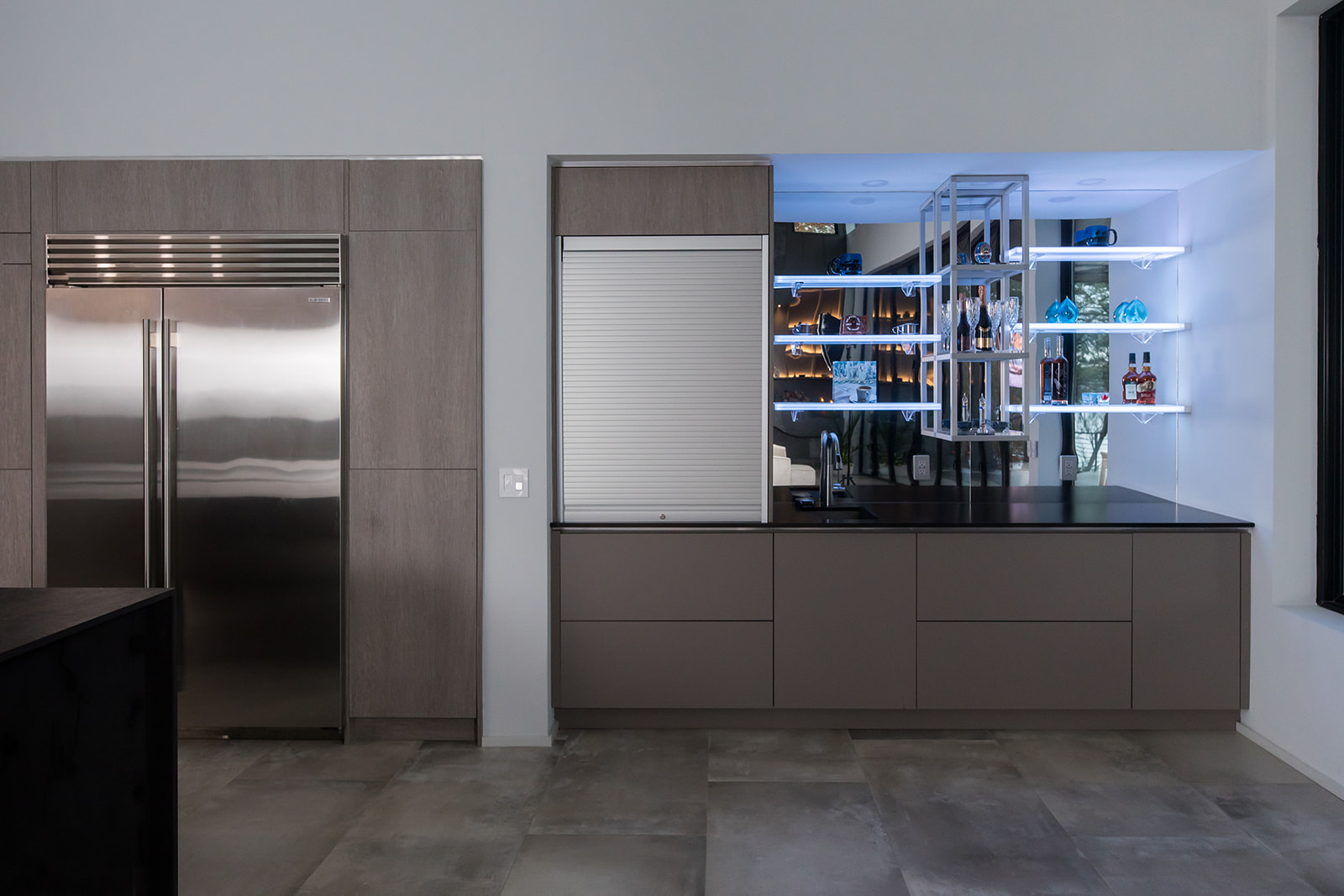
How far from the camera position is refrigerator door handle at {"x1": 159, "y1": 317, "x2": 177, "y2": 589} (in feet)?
11.5

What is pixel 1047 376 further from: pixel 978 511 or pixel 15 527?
pixel 15 527

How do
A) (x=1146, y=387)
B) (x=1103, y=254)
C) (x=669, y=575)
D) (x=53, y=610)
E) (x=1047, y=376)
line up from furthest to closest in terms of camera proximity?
(x=1047, y=376)
(x=1146, y=387)
(x=1103, y=254)
(x=669, y=575)
(x=53, y=610)

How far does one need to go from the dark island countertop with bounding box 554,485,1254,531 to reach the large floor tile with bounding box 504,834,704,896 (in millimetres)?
1244

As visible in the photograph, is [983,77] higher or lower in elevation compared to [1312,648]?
higher

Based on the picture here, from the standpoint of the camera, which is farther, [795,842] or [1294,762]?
[1294,762]

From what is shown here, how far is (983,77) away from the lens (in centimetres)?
344

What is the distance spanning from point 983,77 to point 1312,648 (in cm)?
238

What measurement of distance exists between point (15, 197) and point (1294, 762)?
5.25 meters

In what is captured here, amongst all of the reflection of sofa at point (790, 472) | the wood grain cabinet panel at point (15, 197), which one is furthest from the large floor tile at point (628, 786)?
the wood grain cabinet panel at point (15, 197)

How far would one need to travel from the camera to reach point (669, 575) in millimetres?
3621

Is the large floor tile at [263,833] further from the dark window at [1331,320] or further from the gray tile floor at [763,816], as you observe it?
the dark window at [1331,320]

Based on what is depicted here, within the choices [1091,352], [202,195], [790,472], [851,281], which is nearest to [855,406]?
[790,472]

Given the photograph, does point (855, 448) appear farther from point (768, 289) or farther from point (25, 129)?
point (25, 129)

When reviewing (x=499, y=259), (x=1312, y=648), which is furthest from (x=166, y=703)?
(x=1312, y=648)
